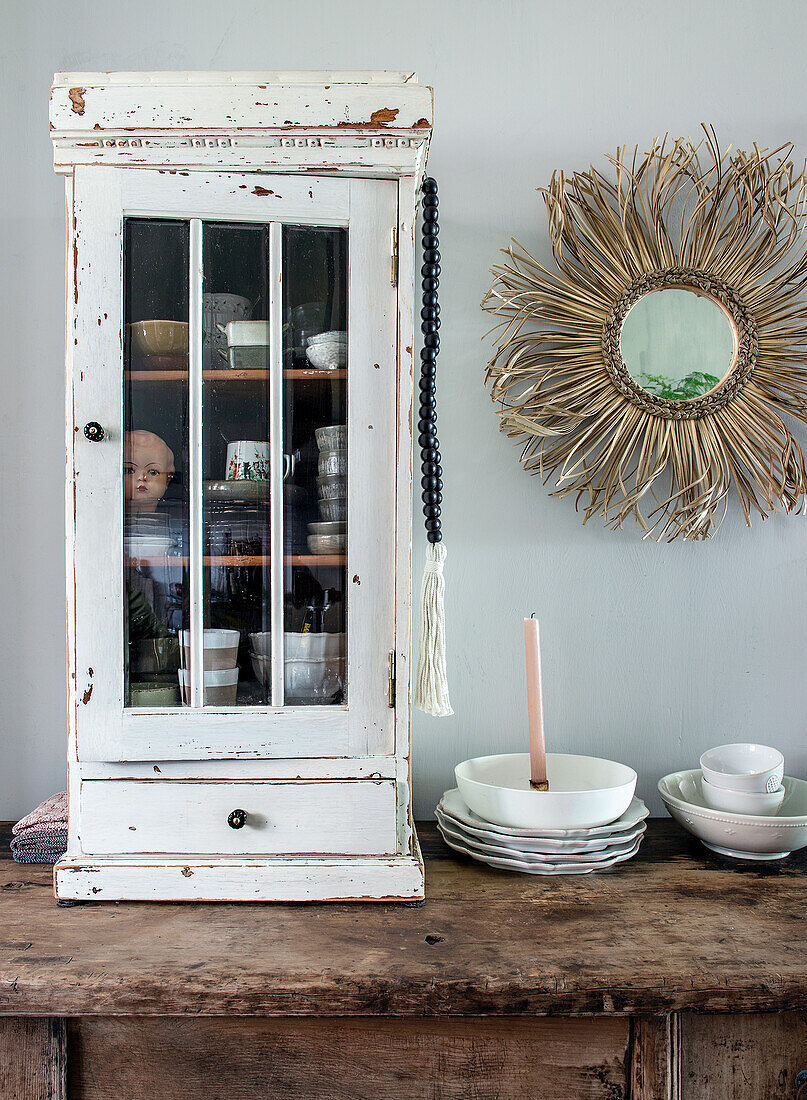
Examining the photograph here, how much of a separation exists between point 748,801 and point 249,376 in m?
0.92

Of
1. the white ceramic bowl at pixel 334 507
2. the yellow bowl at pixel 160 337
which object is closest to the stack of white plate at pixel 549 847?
the white ceramic bowl at pixel 334 507

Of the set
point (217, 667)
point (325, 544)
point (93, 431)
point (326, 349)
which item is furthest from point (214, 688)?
point (326, 349)

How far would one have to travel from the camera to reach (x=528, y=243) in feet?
4.35

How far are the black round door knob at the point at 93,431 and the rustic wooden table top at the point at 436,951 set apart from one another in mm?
576

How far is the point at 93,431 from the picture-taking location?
0.95 m

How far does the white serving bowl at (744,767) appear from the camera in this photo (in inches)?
44.2

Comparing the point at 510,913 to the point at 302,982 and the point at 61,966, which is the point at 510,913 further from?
the point at 61,966

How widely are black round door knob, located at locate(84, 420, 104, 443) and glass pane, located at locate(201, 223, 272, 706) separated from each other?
0.40 feet

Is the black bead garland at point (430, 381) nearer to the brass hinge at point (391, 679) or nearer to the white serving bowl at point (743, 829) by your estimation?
the brass hinge at point (391, 679)

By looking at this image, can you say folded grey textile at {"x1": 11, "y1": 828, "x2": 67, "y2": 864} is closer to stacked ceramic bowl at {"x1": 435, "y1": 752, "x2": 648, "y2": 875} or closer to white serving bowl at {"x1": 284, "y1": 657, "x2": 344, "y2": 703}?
white serving bowl at {"x1": 284, "y1": 657, "x2": 344, "y2": 703}

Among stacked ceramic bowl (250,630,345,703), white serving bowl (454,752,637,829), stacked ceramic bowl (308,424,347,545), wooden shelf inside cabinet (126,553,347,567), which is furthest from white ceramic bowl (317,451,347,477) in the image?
white serving bowl (454,752,637,829)

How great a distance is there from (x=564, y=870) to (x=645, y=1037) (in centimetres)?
26

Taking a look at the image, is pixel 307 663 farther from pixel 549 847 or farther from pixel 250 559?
pixel 549 847

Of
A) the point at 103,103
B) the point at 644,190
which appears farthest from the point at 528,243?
the point at 103,103
